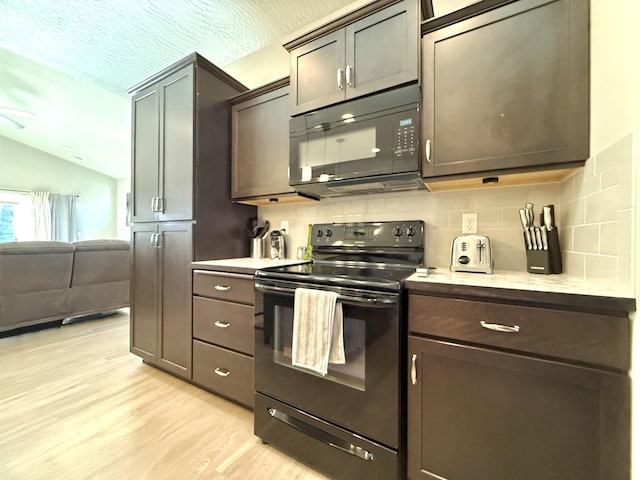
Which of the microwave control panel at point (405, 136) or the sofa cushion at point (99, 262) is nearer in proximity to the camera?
the microwave control panel at point (405, 136)

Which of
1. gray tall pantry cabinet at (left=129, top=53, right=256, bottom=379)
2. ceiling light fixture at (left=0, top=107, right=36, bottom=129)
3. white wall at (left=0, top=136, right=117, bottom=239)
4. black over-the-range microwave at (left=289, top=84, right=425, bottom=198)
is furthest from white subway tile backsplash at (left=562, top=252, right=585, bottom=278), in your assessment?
white wall at (left=0, top=136, right=117, bottom=239)

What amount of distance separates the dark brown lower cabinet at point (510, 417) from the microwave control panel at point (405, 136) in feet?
2.97

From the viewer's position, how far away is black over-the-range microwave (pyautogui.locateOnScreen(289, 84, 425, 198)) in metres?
1.35

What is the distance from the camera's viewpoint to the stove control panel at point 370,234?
1.59 meters

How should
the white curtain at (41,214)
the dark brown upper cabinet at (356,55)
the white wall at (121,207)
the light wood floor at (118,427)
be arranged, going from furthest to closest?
the white wall at (121,207)
the white curtain at (41,214)
the dark brown upper cabinet at (356,55)
the light wood floor at (118,427)

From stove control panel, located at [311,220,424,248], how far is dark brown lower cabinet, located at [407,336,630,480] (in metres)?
0.69

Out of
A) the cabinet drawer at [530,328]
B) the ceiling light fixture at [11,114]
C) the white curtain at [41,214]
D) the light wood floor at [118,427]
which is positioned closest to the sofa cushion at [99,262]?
the light wood floor at [118,427]

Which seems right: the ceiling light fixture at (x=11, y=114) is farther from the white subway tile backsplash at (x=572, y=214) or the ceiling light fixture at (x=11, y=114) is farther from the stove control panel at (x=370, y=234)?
the white subway tile backsplash at (x=572, y=214)

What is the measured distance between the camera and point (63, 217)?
707 cm

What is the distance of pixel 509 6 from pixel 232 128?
5.94 ft

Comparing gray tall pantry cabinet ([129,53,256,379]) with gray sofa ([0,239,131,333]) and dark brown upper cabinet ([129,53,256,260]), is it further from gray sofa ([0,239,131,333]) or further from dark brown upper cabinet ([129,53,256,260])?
gray sofa ([0,239,131,333])

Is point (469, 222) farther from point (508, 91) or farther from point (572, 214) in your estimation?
point (508, 91)

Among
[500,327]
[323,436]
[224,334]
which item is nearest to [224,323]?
[224,334]

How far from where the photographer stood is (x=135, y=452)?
132 cm
